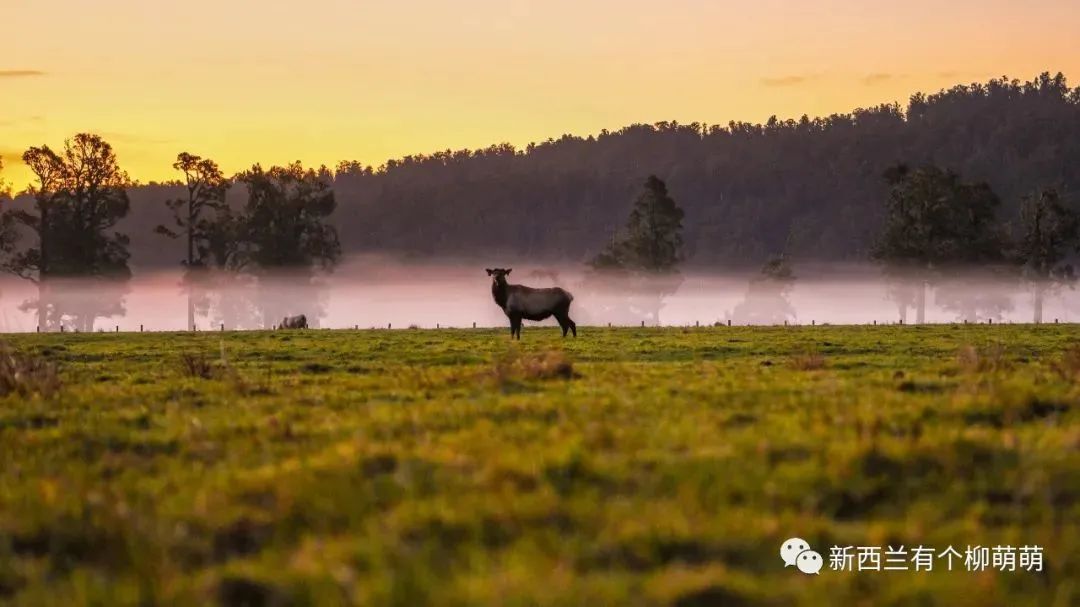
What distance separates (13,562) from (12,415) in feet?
21.4

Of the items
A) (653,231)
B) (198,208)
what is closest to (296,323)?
(198,208)

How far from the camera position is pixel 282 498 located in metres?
6.79

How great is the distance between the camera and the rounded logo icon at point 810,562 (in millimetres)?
5547

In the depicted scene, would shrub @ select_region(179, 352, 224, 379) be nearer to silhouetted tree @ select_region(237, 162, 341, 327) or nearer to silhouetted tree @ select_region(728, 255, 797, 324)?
silhouetted tree @ select_region(237, 162, 341, 327)

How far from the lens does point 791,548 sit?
575 centimetres

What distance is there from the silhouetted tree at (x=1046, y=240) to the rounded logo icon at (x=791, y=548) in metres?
83.2

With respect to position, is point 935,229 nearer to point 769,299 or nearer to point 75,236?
point 769,299

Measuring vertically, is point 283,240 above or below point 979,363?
above

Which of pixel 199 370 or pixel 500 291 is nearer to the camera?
pixel 199 370

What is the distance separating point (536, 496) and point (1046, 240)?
278 feet

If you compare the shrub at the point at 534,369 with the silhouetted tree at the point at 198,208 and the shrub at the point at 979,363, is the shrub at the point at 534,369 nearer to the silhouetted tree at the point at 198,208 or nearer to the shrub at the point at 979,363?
the shrub at the point at 979,363

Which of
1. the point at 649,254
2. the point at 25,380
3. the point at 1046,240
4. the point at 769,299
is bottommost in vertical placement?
the point at 25,380

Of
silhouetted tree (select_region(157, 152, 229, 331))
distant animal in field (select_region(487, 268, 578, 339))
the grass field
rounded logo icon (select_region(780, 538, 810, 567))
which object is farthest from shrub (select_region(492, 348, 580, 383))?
silhouetted tree (select_region(157, 152, 229, 331))

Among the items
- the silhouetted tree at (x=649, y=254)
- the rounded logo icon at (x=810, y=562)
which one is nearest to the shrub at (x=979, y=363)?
the rounded logo icon at (x=810, y=562)
